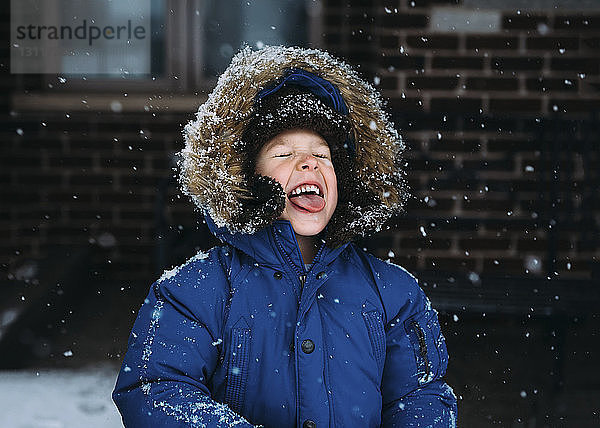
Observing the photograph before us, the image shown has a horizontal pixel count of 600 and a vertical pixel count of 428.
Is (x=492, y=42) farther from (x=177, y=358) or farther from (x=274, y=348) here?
(x=177, y=358)

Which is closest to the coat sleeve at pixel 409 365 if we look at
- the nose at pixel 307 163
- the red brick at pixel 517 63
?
the nose at pixel 307 163

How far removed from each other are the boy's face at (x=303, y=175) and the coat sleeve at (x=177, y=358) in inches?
9.3

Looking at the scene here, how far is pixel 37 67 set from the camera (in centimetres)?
596

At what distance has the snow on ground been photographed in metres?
3.36

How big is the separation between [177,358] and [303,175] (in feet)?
1.67

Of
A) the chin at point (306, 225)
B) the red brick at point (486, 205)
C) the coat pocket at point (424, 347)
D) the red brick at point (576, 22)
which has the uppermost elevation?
the red brick at point (576, 22)

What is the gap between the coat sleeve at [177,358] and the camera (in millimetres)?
1664

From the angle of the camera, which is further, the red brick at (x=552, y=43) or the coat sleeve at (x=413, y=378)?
the red brick at (x=552, y=43)

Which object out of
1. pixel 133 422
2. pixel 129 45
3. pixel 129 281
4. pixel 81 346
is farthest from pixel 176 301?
pixel 129 45

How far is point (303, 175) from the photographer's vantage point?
1.81 metres

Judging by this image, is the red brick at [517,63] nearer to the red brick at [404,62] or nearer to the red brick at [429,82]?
the red brick at [429,82]

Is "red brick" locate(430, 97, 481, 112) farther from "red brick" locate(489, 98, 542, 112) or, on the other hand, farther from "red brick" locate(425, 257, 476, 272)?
"red brick" locate(425, 257, 476, 272)

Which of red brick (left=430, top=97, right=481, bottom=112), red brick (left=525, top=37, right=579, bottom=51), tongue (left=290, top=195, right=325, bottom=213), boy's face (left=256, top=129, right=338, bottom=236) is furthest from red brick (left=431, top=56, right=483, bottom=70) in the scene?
tongue (left=290, top=195, right=325, bottom=213)

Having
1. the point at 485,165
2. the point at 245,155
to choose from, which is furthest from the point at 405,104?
the point at 245,155
